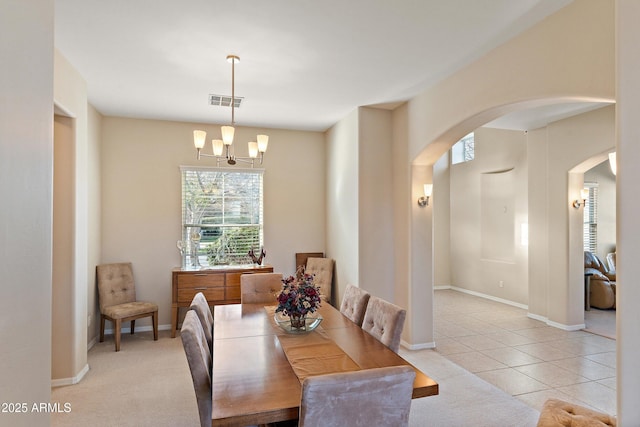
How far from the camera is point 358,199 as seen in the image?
4.70 meters

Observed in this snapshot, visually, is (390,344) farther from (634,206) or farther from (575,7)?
(575,7)

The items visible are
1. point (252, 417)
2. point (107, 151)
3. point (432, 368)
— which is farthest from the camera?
point (107, 151)

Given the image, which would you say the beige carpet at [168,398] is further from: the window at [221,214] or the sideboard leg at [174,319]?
the window at [221,214]

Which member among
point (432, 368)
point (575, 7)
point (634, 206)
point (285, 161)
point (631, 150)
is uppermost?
point (575, 7)

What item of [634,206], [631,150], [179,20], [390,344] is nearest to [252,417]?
[390,344]

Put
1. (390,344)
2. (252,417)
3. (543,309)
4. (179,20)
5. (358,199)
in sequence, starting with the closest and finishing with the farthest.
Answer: (252,417) → (390,344) → (179,20) → (358,199) → (543,309)

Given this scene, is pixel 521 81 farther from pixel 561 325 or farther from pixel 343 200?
pixel 561 325

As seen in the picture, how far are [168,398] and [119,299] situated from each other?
216cm

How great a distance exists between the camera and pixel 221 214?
5574 mm

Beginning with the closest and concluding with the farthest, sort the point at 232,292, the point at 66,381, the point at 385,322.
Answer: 1. the point at 385,322
2. the point at 66,381
3. the point at 232,292

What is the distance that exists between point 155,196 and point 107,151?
0.89 metres

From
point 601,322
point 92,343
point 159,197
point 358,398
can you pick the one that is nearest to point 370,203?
point 159,197

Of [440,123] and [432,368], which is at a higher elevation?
[440,123]

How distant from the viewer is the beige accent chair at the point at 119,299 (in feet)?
14.5
